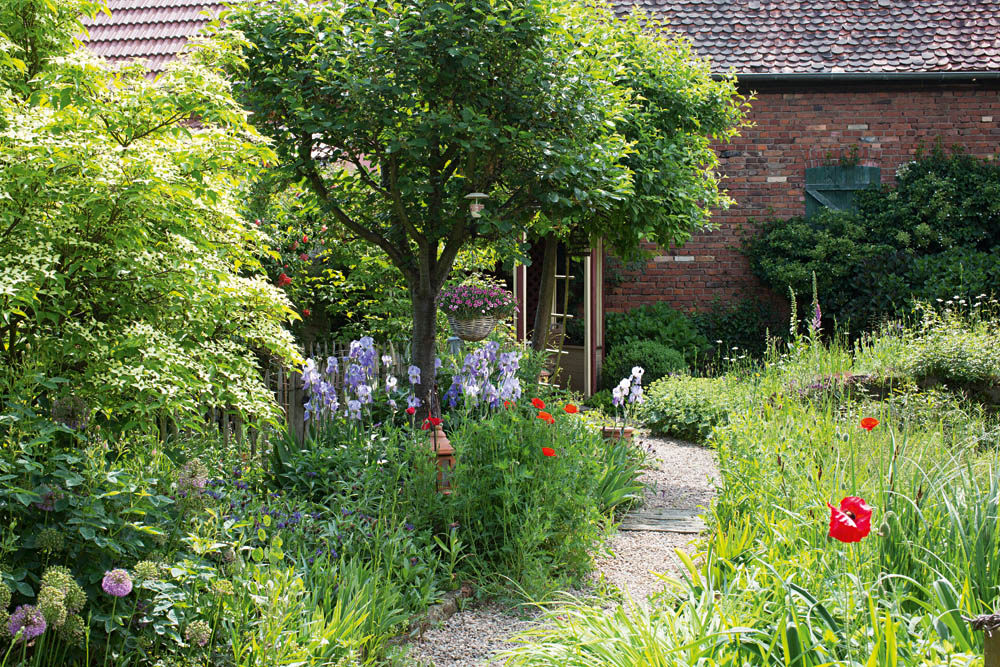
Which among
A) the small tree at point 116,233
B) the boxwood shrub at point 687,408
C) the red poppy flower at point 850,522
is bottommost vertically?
the boxwood shrub at point 687,408

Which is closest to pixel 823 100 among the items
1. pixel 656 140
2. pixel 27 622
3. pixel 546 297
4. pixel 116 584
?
pixel 656 140

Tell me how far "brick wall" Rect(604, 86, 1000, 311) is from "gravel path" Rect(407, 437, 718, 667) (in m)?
5.63

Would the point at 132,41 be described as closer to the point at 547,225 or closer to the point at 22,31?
the point at 547,225

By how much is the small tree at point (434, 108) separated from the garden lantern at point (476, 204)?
0.19 ft

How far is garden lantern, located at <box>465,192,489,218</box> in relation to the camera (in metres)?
5.04

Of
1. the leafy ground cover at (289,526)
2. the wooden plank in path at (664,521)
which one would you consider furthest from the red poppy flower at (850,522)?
the wooden plank in path at (664,521)

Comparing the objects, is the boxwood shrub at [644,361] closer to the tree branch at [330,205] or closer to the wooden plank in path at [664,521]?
the wooden plank in path at [664,521]

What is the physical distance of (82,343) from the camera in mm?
2811

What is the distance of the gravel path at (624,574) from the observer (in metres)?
3.24

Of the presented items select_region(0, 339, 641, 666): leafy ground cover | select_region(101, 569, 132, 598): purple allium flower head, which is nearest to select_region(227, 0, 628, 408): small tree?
select_region(0, 339, 641, 666): leafy ground cover

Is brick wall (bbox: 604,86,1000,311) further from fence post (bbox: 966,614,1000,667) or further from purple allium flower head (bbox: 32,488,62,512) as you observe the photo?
fence post (bbox: 966,614,1000,667)

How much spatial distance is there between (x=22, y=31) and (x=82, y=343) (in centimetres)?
134

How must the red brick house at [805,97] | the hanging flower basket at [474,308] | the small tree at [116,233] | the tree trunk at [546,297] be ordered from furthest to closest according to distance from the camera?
the red brick house at [805,97], the tree trunk at [546,297], the hanging flower basket at [474,308], the small tree at [116,233]

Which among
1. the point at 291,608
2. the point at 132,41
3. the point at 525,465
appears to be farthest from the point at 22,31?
the point at 132,41
